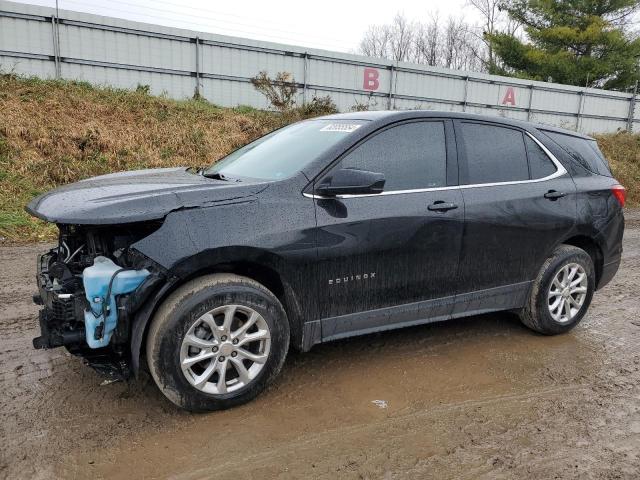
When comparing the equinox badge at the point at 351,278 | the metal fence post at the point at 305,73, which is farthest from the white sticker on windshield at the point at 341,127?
the metal fence post at the point at 305,73

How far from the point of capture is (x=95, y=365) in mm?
2861

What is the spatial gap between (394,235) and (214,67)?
507 inches

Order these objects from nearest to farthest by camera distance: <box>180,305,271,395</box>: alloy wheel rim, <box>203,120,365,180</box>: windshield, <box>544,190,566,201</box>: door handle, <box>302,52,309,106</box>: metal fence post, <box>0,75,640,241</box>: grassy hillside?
<box>180,305,271,395</box>: alloy wheel rim, <box>203,120,365,180</box>: windshield, <box>544,190,566,201</box>: door handle, <box>0,75,640,241</box>: grassy hillside, <box>302,52,309,106</box>: metal fence post

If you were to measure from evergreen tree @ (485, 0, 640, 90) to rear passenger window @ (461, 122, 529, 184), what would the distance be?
85.3 ft

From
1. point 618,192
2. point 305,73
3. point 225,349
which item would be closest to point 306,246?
point 225,349

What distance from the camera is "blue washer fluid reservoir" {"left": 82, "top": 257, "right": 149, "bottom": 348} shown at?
2.68m

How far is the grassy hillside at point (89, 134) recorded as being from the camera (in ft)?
30.1

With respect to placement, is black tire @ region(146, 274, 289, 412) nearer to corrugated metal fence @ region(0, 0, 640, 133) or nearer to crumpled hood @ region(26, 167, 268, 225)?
crumpled hood @ region(26, 167, 268, 225)

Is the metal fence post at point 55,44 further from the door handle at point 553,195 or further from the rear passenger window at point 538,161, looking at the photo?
the door handle at point 553,195

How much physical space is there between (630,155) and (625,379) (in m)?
20.0

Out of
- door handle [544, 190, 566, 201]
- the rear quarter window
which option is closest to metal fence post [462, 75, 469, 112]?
the rear quarter window

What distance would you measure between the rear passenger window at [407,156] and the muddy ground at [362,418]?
132cm

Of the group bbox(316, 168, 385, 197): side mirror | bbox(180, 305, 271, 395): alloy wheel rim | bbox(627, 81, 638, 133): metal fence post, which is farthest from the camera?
bbox(627, 81, 638, 133): metal fence post

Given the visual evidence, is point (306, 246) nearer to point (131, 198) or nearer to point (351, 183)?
point (351, 183)
